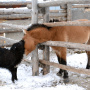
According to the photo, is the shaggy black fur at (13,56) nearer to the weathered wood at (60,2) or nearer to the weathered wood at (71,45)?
the weathered wood at (71,45)

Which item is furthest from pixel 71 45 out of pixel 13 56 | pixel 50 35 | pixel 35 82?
pixel 13 56

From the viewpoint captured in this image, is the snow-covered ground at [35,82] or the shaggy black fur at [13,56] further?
the shaggy black fur at [13,56]

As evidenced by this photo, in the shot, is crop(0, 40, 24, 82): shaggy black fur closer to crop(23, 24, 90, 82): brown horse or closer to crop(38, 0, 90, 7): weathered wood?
crop(23, 24, 90, 82): brown horse

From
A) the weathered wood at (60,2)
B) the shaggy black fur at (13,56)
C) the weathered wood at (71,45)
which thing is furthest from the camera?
the shaggy black fur at (13,56)

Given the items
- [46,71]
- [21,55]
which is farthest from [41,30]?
[46,71]

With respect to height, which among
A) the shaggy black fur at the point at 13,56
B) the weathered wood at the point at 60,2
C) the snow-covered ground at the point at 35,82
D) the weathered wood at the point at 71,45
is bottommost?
the snow-covered ground at the point at 35,82

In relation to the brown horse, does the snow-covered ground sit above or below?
below

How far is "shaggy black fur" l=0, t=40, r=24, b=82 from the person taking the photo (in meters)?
3.73

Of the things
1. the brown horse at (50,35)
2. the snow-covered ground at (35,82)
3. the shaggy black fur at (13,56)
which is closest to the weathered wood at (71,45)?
the brown horse at (50,35)

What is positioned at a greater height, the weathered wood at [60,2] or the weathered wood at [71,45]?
the weathered wood at [60,2]

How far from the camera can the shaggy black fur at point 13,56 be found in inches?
147

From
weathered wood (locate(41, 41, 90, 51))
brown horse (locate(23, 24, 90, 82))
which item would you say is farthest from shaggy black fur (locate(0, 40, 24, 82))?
weathered wood (locate(41, 41, 90, 51))

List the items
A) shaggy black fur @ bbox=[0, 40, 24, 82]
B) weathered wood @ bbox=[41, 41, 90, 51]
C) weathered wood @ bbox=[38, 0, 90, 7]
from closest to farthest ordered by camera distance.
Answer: weathered wood @ bbox=[41, 41, 90, 51] → weathered wood @ bbox=[38, 0, 90, 7] → shaggy black fur @ bbox=[0, 40, 24, 82]

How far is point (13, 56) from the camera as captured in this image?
381 cm
